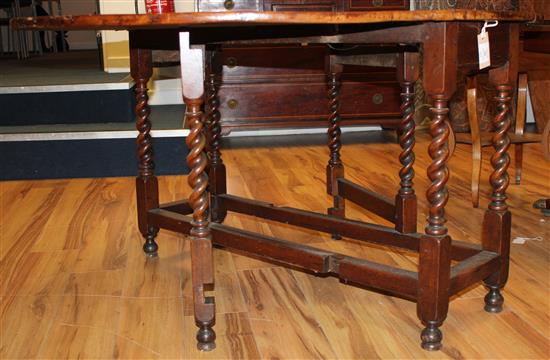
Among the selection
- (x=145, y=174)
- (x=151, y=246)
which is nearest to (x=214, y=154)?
(x=145, y=174)

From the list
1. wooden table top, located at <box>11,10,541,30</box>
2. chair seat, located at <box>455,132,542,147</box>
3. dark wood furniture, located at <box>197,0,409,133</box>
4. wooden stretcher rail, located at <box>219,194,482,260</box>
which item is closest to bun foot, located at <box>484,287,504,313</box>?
wooden stretcher rail, located at <box>219,194,482,260</box>

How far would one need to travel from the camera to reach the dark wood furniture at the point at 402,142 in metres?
1.46

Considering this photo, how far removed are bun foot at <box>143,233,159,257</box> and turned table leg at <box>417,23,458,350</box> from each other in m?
1.02

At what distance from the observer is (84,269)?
7.16 ft

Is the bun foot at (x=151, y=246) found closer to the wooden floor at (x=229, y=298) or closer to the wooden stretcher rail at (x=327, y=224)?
the wooden floor at (x=229, y=298)

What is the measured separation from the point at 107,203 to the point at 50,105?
994mm

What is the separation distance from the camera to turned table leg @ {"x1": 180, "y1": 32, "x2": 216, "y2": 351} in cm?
155

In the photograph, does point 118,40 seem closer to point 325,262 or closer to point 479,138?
point 479,138

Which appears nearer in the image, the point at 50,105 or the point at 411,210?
the point at 411,210

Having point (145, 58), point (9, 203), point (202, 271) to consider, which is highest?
point (145, 58)

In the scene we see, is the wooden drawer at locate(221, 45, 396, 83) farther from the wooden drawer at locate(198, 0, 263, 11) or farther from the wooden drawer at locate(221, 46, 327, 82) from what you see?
the wooden drawer at locate(198, 0, 263, 11)

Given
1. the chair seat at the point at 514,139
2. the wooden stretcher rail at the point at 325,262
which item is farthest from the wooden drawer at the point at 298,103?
the wooden stretcher rail at the point at 325,262

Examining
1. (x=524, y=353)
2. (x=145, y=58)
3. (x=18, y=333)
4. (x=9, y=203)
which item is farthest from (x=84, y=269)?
(x=524, y=353)

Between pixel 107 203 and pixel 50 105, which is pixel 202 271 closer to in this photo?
pixel 107 203
